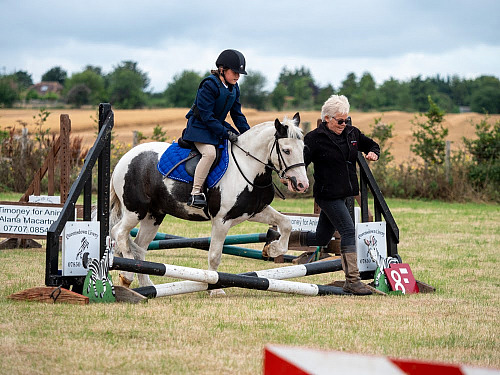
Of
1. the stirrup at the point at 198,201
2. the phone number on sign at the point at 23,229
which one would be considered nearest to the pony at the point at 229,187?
the stirrup at the point at 198,201

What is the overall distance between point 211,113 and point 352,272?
2081 mm

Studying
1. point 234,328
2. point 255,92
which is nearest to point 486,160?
point 234,328

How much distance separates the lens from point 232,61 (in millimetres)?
7301

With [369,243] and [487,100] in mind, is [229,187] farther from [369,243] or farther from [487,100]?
[487,100]

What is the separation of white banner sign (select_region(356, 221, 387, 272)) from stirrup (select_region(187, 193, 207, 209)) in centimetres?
159

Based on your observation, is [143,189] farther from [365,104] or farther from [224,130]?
[365,104]

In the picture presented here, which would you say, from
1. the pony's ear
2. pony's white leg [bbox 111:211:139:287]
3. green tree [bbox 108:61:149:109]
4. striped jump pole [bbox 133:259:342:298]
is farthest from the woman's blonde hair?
green tree [bbox 108:61:149:109]

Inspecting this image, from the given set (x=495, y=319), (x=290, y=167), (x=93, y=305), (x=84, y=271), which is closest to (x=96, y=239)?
(x=84, y=271)

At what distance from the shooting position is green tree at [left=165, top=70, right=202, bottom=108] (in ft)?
241

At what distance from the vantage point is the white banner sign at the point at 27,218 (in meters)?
10.3

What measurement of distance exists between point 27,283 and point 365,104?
62.0 meters

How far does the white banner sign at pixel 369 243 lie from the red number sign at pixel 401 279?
182 millimetres

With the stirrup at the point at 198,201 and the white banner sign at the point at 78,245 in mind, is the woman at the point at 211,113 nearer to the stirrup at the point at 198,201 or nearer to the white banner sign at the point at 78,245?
the stirrup at the point at 198,201

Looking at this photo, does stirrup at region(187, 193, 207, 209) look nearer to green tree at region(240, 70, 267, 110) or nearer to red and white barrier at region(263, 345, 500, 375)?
red and white barrier at region(263, 345, 500, 375)
